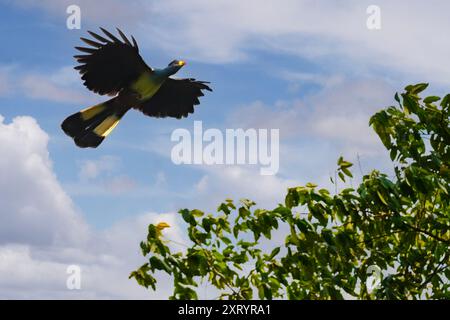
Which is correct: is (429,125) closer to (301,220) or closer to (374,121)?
(374,121)

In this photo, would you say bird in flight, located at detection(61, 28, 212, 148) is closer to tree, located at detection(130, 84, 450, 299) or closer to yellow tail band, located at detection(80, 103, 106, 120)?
yellow tail band, located at detection(80, 103, 106, 120)

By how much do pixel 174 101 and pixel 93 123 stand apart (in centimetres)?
183

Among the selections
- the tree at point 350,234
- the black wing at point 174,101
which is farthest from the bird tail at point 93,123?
the tree at point 350,234

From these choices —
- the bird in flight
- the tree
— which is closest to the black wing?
the bird in flight

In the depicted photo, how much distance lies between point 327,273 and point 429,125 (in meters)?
2.19

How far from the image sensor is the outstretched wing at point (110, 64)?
1342 centimetres

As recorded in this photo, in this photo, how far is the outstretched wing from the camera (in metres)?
13.4

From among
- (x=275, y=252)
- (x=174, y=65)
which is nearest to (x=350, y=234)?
(x=275, y=252)

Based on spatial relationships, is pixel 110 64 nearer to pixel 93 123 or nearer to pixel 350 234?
pixel 93 123

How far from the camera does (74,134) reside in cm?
1390

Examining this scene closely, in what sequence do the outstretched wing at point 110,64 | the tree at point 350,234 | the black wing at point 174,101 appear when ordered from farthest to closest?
the black wing at point 174,101 → the outstretched wing at point 110,64 → the tree at point 350,234

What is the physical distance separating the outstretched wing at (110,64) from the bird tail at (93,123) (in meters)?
0.37

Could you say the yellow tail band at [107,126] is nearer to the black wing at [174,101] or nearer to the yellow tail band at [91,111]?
the yellow tail band at [91,111]
